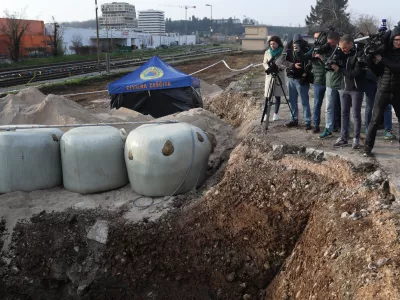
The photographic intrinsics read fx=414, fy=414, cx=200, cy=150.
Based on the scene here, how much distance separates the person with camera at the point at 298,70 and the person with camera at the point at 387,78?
63.6 inches

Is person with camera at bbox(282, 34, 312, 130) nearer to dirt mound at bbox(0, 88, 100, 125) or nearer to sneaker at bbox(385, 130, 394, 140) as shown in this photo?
sneaker at bbox(385, 130, 394, 140)

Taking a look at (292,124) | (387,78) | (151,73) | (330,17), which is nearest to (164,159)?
(292,124)

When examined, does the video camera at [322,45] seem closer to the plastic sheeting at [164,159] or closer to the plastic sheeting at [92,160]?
the plastic sheeting at [164,159]

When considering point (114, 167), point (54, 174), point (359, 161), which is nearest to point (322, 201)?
point (359, 161)

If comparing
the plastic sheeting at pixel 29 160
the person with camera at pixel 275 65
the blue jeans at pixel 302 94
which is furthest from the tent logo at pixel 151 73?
the plastic sheeting at pixel 29 160

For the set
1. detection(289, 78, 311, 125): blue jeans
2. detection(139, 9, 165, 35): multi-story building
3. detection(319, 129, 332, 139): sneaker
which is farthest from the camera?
detection(139, 9, 165, 35): multi-story building

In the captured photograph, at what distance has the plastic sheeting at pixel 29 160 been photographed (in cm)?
632

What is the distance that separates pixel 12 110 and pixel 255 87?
6765 mm

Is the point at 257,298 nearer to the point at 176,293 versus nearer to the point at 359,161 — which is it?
the point at 176,293

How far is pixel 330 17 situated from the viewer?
→ 35250 millimetres

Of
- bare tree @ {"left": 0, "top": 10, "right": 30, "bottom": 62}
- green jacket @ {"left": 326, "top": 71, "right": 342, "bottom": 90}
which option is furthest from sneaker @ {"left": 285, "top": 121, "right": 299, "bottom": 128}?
bare tree @ {"left": 0, "top": 10, "right": 30, "bottom": 62}

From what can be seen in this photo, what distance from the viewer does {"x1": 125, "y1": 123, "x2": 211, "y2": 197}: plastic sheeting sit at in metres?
6.07

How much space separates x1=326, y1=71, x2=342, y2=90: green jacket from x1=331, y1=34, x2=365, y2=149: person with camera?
0.39ft

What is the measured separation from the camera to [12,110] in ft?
30.5
